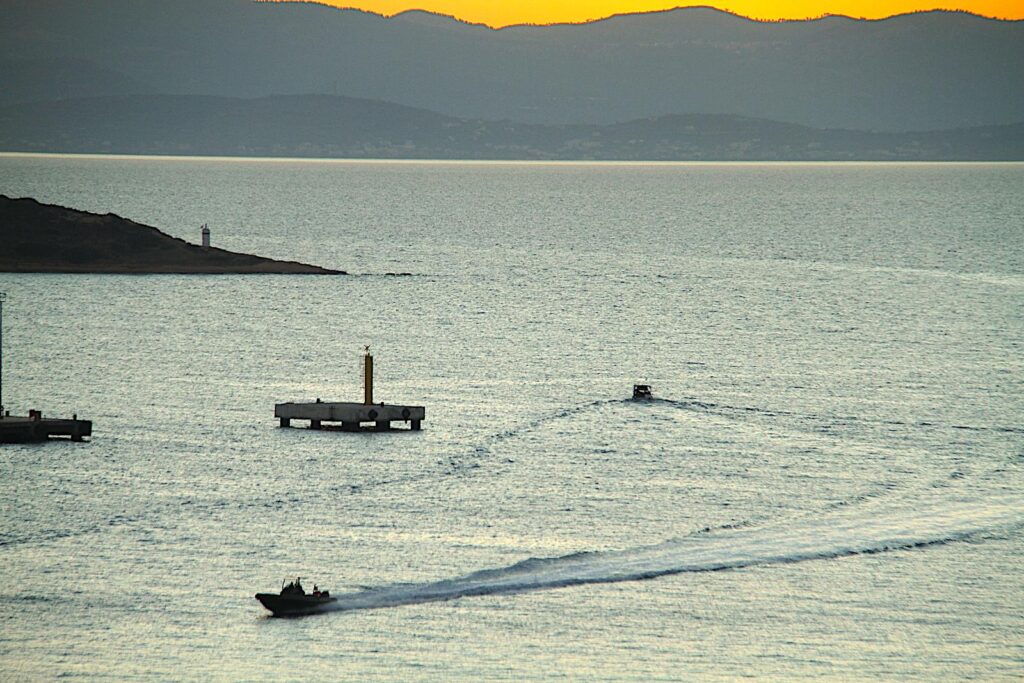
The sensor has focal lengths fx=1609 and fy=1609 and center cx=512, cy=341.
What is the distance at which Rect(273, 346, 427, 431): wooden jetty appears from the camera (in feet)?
224

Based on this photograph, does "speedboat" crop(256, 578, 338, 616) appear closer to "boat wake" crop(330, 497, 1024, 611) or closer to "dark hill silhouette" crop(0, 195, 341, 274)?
"boat wake" crop(330, 497, 1024, 611)

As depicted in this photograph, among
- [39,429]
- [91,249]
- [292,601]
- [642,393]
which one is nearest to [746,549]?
[292,601]

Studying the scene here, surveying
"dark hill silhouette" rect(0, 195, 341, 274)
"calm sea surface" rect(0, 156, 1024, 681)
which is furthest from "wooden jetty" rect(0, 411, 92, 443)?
"dark hill silhouette" rect(0, 195, 341, 274)

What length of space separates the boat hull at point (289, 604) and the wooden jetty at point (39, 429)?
81.3ft

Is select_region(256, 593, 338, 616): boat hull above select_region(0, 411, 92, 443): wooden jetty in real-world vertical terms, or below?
below

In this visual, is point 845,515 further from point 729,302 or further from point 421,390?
point 729,302

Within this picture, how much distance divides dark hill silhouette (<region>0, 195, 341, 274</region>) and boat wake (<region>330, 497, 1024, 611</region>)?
92.8 meters

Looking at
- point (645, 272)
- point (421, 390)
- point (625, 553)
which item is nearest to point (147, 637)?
point (625, 553)

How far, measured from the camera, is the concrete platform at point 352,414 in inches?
2685

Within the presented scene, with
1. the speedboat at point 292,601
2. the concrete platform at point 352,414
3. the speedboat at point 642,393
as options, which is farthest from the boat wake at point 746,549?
the speedboat at point 642,393

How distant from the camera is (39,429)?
64688mm

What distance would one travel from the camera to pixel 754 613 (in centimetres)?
4353

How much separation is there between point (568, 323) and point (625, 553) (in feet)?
207

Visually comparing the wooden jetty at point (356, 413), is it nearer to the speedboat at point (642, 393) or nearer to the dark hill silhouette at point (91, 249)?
the speedboat at point (642, 393)
